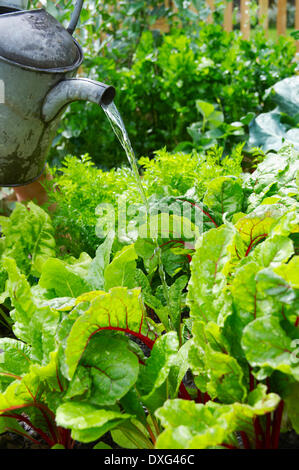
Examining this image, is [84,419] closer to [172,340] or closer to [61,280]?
[172,340]

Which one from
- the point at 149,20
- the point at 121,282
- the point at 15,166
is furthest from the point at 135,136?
the point at 121,282

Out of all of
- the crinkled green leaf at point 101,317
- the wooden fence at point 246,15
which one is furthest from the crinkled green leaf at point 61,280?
the wooden fence at point 246,15

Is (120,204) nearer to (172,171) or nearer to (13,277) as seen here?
(172,171)

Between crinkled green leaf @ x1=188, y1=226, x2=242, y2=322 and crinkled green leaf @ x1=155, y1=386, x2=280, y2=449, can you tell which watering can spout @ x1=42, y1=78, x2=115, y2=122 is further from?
crinkled green leaf @ x1=155, y1=386, x2=280, y2=449

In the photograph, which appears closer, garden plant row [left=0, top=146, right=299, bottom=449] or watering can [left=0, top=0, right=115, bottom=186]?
garden plant row [left=0, top=146, right=299, bottom=449]

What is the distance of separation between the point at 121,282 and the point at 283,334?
39 cm

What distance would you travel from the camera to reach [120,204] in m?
1.40

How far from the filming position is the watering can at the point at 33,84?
1082 mm

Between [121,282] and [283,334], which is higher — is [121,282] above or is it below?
below

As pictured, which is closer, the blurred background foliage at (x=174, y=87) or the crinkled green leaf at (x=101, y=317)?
the crinkled green leaf at (x=101, y=317)

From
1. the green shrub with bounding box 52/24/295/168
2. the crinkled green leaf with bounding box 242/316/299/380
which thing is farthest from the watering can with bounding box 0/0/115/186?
the green shrub with bounding box 52/24/295/168

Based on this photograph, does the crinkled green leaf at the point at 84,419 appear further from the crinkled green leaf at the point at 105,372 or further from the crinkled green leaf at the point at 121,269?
the crinkled green leaf at the point at 121,269

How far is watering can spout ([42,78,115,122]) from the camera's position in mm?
1072

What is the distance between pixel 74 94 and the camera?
1123 millimetres
